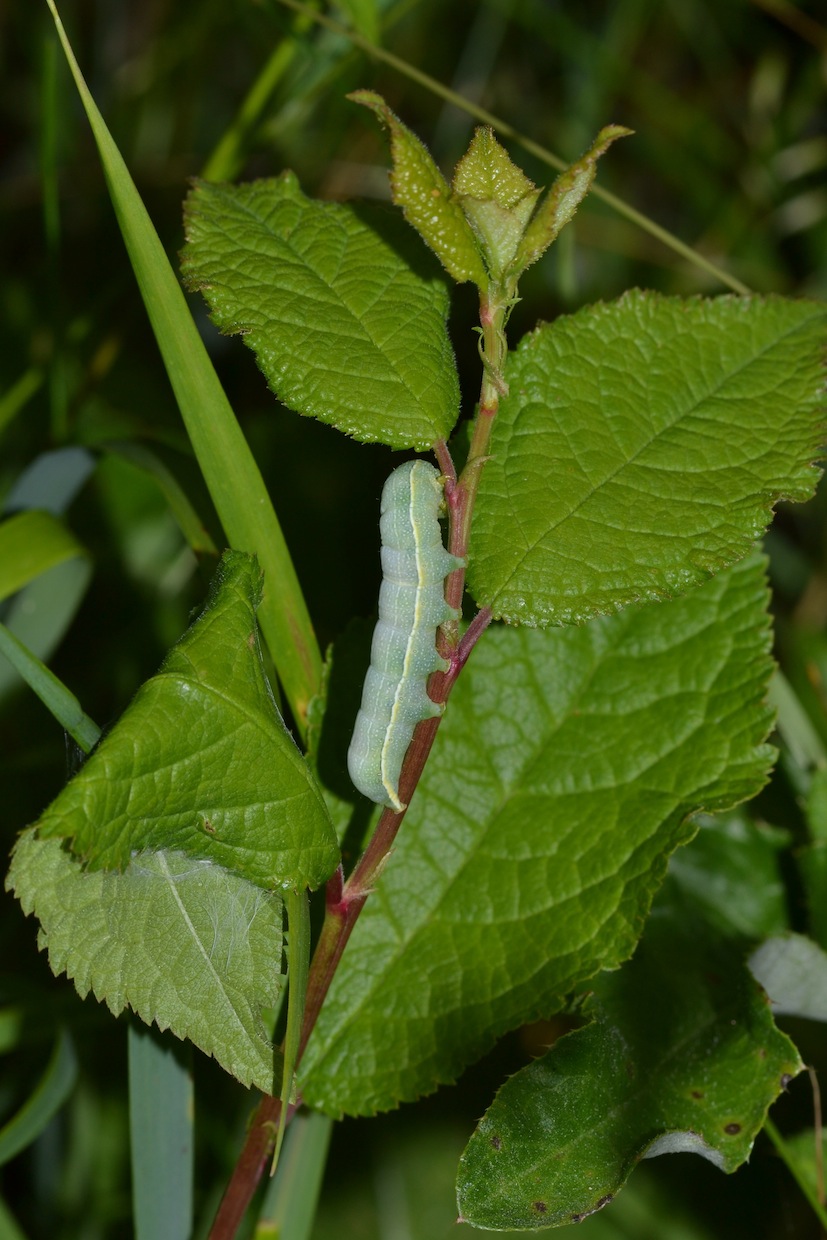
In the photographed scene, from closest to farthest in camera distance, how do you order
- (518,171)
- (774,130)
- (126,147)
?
1. (518,171)
2. (126,147)
3. (774,130)

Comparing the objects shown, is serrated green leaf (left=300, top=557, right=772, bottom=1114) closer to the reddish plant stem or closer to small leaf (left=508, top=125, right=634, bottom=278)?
the reddish plant stem

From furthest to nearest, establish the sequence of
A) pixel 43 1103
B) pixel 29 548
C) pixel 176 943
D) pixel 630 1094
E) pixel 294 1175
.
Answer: pixel 29 548
pixel 43 1103
pixel 294 1175
pixel 630 1094
pixel 176 943

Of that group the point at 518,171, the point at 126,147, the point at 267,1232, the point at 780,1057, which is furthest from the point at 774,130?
the point at 267,1232

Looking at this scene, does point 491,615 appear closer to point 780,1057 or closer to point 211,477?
point 211,477

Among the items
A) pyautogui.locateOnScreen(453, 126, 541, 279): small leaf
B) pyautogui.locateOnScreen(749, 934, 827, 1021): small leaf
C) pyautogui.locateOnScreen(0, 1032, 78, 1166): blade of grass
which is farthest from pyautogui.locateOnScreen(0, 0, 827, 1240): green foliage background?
pyautogui.locateOnScreen(453, 126, 541, 279): small leaf

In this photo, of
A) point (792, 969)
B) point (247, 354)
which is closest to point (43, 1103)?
point (792, 969)

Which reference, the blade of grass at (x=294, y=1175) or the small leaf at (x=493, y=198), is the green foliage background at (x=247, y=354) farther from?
the small leaf at (x=493, y=198)

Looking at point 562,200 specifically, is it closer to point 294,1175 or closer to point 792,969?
point 792,969
